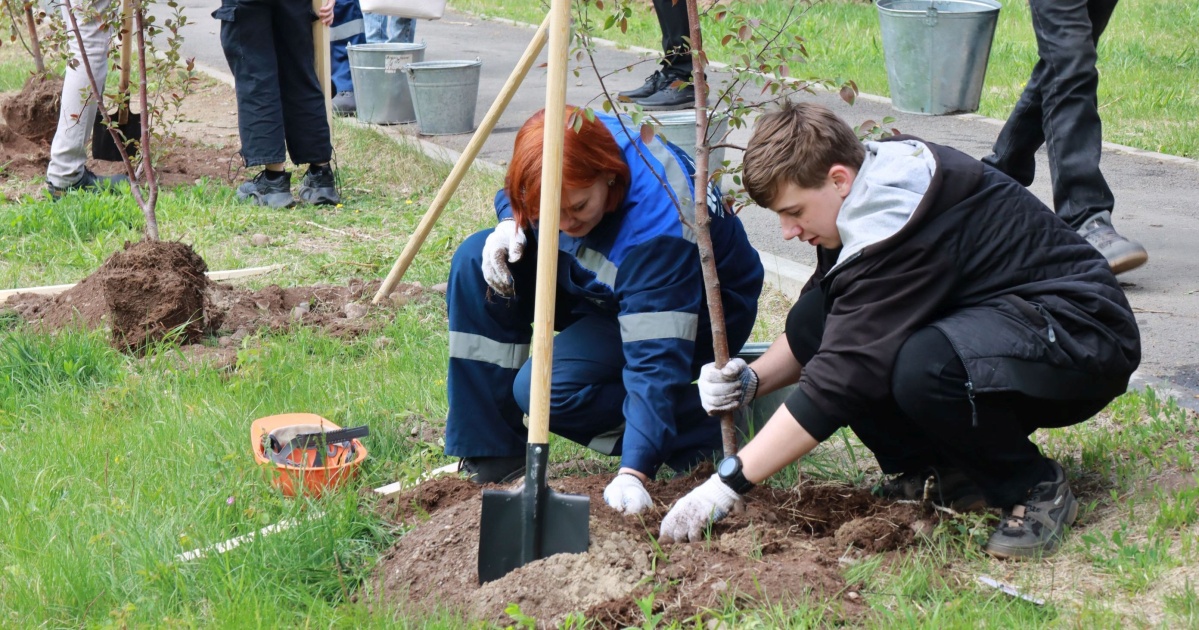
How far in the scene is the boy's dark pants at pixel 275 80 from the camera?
6094 mm

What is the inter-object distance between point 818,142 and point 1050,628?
3.49 ft

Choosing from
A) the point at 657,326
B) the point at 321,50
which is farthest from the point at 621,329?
the point at 321,50

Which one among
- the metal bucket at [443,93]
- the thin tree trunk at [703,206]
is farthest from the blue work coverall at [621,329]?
the metal bucket at [443,93]

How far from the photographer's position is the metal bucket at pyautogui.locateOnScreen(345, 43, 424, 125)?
782 cm

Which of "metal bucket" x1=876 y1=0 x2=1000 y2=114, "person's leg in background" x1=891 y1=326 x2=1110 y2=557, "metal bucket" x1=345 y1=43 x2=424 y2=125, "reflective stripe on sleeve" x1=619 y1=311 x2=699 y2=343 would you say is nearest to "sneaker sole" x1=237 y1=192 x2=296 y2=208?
"metal bucket" x1=345 y1=43 x2=424 y2=125

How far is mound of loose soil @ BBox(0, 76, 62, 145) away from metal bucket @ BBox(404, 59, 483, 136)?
2162 millimetres

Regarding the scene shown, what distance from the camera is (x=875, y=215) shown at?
8.06 feet

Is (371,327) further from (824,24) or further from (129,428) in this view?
(824,24)

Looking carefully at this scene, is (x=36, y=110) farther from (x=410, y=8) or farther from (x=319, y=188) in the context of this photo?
(x=410, y=8)

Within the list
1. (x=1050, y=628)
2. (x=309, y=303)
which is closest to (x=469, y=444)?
(x=1050, y=628)

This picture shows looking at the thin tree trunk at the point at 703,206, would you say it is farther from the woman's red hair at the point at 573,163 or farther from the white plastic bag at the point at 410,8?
the white plastic bag at the point at 410,8

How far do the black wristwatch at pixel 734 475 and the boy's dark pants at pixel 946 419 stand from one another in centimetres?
31

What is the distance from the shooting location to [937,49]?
616 cm

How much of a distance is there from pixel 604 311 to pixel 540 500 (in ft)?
2.40
